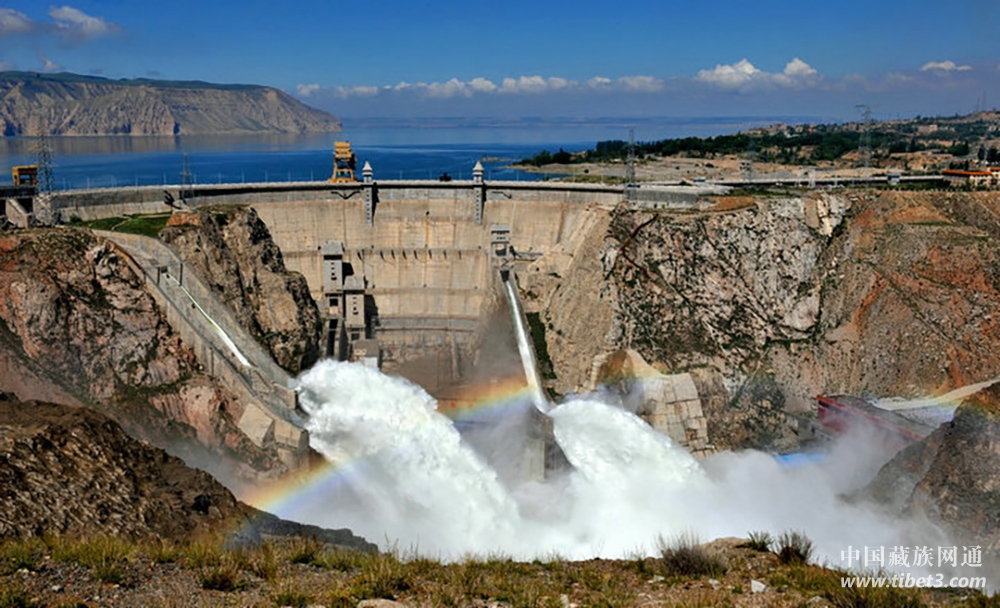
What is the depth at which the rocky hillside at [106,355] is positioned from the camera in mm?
33000

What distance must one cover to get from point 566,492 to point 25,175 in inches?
1670

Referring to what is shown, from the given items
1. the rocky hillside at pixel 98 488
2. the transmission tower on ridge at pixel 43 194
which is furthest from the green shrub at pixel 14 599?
the transmission tower on ridge at pixel 43 194

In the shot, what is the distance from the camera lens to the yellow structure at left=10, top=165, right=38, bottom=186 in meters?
49.0

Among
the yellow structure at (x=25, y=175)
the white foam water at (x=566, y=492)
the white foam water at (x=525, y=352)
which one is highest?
the yellow structure at (x=25, y=175)

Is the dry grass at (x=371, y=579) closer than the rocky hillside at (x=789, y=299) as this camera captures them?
Yes

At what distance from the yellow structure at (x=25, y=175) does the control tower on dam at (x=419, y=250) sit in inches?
567

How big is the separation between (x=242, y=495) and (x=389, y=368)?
24.4 metres

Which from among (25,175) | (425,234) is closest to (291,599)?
(25,175)

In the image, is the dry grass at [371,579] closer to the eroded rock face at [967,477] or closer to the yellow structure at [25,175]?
the eroded rock face at [967,477]

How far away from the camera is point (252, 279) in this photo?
5006cm

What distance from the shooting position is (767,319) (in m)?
51.4

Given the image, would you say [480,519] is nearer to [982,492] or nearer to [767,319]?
[982,492]

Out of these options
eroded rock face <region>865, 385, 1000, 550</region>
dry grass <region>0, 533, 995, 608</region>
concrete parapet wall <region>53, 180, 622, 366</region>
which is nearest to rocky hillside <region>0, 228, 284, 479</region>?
concrete parapet wall <region>53, 180, 622, 366</region>

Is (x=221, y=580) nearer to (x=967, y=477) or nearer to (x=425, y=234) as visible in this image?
(x=967, y=477)
